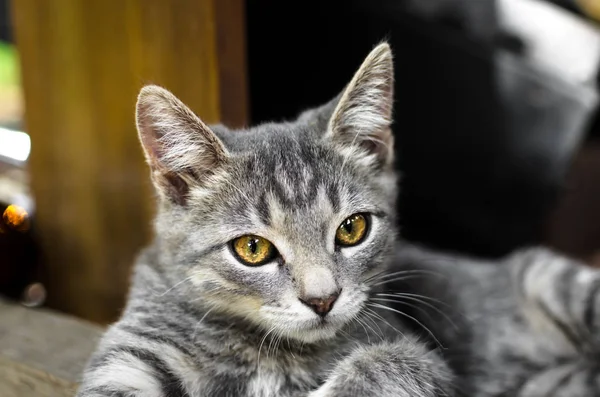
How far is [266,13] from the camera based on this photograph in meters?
2.48

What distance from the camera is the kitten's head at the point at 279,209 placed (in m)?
1.38

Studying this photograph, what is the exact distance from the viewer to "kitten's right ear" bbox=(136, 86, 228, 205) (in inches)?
55.6

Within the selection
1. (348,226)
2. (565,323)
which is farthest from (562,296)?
(348,226)

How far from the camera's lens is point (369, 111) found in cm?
157

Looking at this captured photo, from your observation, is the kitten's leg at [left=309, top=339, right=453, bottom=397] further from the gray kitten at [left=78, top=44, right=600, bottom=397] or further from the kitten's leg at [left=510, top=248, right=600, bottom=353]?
the kitten's leg at [left=510, top=248, right=600, bottom=353]

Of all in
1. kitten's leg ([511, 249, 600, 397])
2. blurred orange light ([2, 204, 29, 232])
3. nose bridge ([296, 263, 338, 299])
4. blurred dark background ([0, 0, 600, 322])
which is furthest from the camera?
blurred orange light ([2, 204, 29, 232])

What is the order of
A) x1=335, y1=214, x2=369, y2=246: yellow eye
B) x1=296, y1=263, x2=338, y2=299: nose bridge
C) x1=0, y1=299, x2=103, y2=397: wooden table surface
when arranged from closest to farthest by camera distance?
x1=296, y1=263, x2=338, y2=299: nose bridge → x1=335, y1=214, x2=369, y2=246: yellow eye → x1=0, y1=299, x2=103, y2=397: wooden table surface

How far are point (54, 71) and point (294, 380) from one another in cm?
137

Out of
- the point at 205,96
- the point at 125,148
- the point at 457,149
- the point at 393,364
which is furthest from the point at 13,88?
the point at 393,364

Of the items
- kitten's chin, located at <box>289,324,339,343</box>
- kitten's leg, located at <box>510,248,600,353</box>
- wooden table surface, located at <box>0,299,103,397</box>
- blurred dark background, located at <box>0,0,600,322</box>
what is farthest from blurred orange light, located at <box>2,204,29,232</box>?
kitten's leg, located at <box>510,248,600,353</box>

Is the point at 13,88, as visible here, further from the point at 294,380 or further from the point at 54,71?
the point at 294,380

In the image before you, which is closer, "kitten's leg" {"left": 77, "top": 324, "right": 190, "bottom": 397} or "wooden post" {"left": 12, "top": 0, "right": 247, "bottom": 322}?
"kitten's leg" {"left": 77, "top": 324, "right": 190, "bottom": 397}

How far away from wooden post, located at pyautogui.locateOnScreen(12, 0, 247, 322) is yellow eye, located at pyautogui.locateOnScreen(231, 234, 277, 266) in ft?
2.02

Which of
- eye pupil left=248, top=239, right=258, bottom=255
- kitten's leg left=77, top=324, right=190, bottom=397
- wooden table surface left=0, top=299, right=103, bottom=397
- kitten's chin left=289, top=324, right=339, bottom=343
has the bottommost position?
wooden table surface left=0, top=299, right=103, bottom=397
